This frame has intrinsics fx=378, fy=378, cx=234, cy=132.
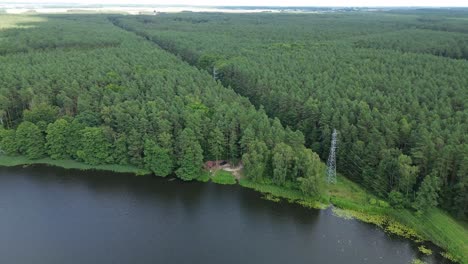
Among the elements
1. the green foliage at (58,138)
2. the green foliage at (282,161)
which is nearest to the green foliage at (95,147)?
the green foliage at (58,138)

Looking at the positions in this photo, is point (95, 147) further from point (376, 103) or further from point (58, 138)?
point (376, 103)

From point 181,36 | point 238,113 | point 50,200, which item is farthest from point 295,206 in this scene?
point 181,36

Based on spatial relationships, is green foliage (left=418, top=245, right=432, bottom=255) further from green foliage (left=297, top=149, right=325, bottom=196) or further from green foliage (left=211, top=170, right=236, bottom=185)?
green foliage (left=211, top=170, right=236, bottom=185)

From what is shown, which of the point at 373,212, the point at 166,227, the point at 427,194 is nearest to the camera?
the point at 427,194

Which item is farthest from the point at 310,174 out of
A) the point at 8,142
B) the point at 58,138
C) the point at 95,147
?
the point at 8,142

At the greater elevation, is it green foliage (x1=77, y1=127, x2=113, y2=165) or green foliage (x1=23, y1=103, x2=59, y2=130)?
green foliage (x1=23, y1=103, x2=59, y2=130)

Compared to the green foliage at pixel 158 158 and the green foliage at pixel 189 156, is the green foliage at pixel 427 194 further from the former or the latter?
the green foliage at pixel 158 158

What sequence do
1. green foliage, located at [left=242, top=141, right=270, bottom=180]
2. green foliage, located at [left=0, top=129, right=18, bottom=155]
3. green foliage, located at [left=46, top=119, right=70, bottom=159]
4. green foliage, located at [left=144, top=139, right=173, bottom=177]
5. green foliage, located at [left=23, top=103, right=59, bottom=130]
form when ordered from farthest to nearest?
green foliage, located at [left=23, top=103, right=59, bottom=130]
green foliage, located at [left=0, top=129, right=18, bottom=155]
green foliage, located at [left=46, top=119, right=70, bottom=159]
green foliage, located at [left=144, top=139, right=173, bottom=177]
green foliage, located at [left=242, top=141, right=270, bottom=180]

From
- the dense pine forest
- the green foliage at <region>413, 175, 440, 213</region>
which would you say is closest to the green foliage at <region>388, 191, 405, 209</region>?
the dense pine forest
